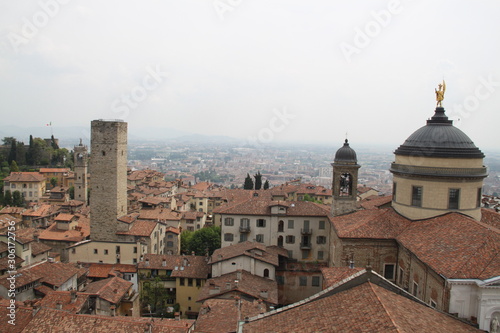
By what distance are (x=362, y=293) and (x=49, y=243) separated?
41947 millimetres

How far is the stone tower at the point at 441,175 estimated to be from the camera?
24.1 metres

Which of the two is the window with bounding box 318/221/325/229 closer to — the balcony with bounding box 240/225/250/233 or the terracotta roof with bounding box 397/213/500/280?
the balcony with bounding box 240/225/250/233

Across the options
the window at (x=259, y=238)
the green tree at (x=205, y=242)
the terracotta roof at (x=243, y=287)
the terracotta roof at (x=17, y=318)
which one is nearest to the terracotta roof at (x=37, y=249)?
the green tree at (x=205, y=242)

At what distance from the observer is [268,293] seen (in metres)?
27.2

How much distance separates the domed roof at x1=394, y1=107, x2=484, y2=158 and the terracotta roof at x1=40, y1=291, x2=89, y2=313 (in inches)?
873

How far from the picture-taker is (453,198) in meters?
24.2

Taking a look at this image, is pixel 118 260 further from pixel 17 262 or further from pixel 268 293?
pixel 268 293

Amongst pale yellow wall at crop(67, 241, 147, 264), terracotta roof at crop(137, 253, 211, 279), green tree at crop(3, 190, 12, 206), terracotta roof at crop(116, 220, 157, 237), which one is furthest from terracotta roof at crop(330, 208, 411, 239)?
green tree at crop(3, 190, 12, 206)

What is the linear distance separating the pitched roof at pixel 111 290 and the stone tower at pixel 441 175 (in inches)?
777

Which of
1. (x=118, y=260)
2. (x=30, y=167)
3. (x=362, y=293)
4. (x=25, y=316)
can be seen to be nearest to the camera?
(x=362, y=293)

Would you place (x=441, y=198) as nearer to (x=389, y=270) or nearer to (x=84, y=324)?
(x=389, y=270)

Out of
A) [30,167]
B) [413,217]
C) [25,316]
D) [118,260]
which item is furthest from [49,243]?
[30,167]

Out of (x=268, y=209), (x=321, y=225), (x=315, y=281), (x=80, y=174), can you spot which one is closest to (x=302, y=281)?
(x=315, y=281)

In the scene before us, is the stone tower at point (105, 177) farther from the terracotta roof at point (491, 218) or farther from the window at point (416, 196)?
the terracotta roof at point (491, 218)
